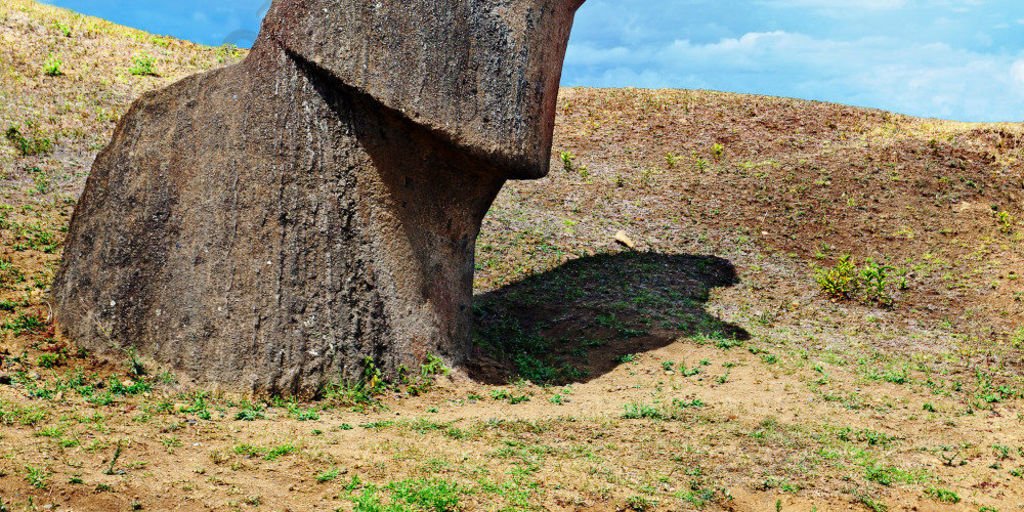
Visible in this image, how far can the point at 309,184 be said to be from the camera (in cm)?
632

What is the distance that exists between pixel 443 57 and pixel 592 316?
4.20 metres

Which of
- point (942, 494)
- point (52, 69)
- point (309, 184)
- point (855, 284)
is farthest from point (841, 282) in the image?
point (52, 69)

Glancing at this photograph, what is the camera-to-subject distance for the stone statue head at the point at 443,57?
6223mm

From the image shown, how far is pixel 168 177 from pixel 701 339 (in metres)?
5.74

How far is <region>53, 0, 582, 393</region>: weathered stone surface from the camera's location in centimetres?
624

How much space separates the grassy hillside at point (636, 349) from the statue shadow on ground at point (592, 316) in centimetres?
5

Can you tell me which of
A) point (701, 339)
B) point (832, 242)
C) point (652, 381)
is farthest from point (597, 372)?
point (832, 242)

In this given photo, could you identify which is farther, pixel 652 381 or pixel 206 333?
pixel 652 381

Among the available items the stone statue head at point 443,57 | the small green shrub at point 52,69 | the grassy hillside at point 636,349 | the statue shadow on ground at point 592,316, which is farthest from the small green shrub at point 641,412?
the small green shrub at point 52,69

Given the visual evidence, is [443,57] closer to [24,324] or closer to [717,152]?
[24,324]

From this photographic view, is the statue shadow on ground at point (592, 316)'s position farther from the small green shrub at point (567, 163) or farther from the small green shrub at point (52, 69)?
the small green shrub at point (52, 69)

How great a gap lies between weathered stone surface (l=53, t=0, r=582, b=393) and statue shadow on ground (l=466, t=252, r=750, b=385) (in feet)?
4.88

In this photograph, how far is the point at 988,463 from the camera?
5.53 metres

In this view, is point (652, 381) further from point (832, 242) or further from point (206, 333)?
point (832, 242)
